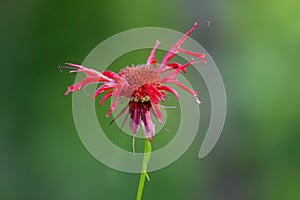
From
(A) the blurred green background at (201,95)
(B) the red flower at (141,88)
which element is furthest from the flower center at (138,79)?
(A) the blurred green background at (201,95)

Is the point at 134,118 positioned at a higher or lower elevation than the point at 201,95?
lower

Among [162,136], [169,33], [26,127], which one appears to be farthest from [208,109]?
[26,127]

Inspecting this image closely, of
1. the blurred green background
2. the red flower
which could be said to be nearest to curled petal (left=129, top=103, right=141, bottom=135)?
the red flower

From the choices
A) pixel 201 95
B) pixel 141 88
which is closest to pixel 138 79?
pixel 141 88

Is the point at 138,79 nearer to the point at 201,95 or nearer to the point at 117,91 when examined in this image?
the point at 117,91

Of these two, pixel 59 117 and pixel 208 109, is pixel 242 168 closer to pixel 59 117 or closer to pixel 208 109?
pixel 208 109

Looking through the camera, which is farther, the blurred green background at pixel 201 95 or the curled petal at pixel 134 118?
the blurred green background at pixel 201 95

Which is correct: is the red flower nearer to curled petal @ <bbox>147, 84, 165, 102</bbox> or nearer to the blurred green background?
curled petal @ <bbox>147, 84, 165, 102</bbox>

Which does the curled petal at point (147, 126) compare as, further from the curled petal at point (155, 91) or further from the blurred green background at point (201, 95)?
the blurred green background at point (201, 95)

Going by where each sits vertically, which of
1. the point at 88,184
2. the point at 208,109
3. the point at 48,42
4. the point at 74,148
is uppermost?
the point at 48,42
